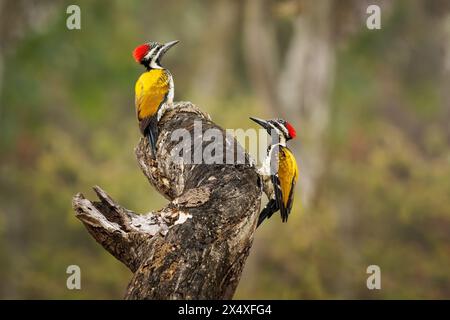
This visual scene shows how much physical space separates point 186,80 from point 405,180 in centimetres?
370

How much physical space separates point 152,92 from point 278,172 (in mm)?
703

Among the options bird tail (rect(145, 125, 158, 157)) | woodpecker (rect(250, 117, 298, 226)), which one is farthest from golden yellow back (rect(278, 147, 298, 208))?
bird tail (rect(145, 125, 158, 157))

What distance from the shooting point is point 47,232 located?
12445 mm

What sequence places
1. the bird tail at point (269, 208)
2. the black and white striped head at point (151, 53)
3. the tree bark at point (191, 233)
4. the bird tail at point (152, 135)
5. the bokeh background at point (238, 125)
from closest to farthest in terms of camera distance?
the tree bark at point (191, 233) < the bird tail at point (152, 135) < the bird tail at point (269, 208) < the black and white striped head at point (151, 53) < the bokeh background at point (238, 125)

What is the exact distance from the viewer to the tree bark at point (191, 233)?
7.17 ft

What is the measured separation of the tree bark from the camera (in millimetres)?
2186

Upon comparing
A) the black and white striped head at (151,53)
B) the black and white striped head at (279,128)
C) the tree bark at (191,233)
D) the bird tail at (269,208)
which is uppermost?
the black and white striped head at (151,53)

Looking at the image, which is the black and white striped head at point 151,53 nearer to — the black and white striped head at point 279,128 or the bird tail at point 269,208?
the black and white striped head at point 279,128

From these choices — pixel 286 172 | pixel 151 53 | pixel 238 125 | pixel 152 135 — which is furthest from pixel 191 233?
pixel 238 125

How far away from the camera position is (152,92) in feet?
12.0

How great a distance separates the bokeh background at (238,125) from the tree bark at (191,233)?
8.21 metres

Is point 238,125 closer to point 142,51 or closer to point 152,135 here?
point 142,51

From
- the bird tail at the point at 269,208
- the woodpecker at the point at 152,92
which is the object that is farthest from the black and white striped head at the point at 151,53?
the bird tail at the point at 269,208
